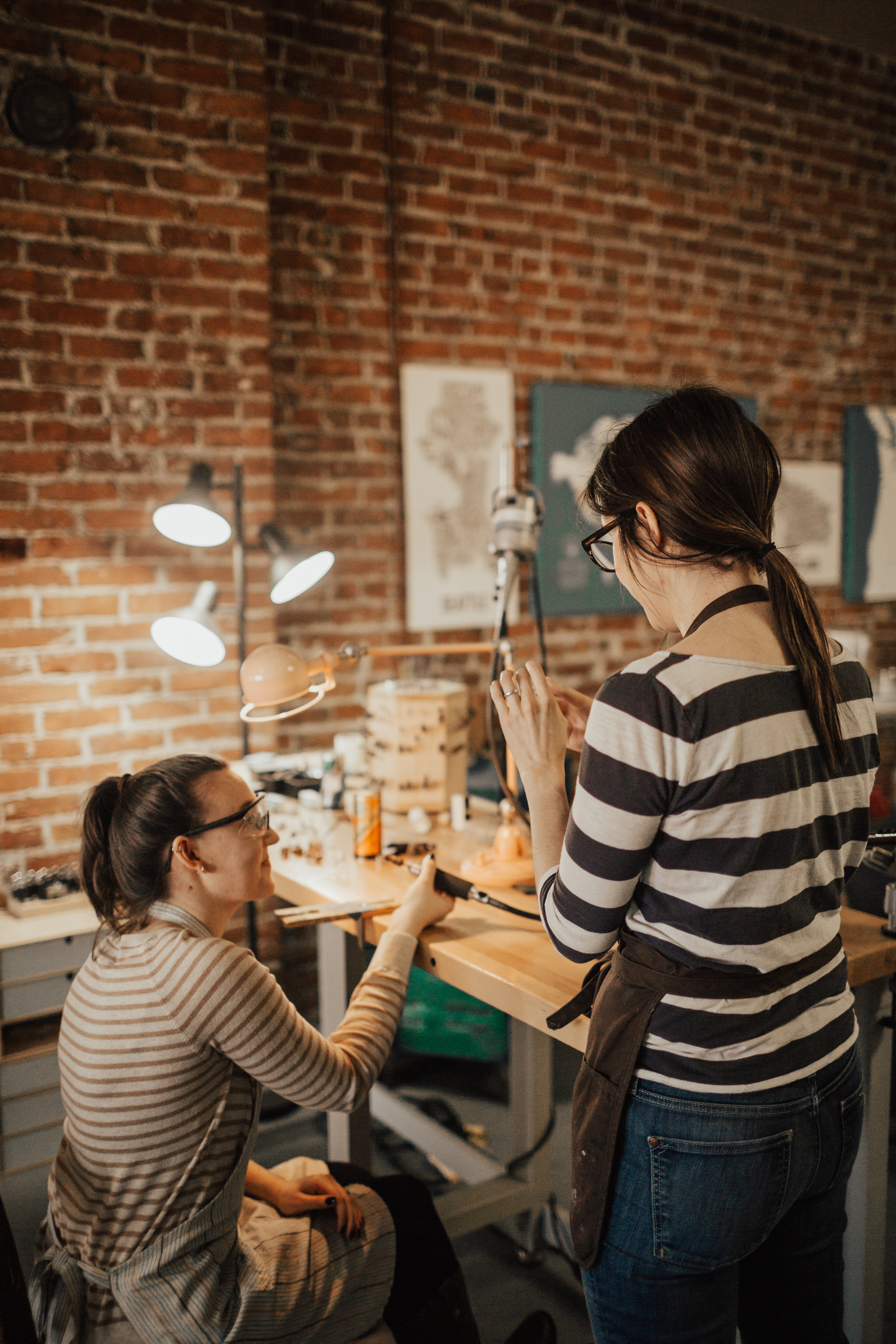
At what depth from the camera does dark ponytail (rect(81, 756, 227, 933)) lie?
1.29 metres

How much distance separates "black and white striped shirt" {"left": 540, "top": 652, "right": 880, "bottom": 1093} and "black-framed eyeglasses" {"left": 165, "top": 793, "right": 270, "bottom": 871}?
52 cm

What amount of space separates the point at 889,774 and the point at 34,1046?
382 centimetres

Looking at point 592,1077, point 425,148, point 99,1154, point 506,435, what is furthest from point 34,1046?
point 425,148

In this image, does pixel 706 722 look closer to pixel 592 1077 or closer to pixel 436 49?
pixel 592 1077

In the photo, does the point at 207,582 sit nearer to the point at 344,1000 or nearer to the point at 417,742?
the point at 417,742

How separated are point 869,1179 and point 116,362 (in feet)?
7.98

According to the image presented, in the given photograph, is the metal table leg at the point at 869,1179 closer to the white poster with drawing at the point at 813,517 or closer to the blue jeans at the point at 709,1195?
the blue jeans at the point at 709,1195

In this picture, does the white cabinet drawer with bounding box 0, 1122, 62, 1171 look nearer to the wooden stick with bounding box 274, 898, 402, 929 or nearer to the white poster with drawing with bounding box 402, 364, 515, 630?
the wooden stick with bounding box 274, 898, 402, 929

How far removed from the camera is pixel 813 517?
4277mm

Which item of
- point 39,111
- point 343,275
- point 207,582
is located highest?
point 39,111

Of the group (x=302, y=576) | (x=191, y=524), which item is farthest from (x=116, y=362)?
(x=302, y=576)

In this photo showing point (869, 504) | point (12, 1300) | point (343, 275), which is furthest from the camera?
point (869, 504)

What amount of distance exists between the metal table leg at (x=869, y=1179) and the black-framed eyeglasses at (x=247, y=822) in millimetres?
923

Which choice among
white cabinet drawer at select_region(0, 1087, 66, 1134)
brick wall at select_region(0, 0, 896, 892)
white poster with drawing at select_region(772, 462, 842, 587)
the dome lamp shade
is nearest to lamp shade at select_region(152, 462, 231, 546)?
the dome lamp shade
